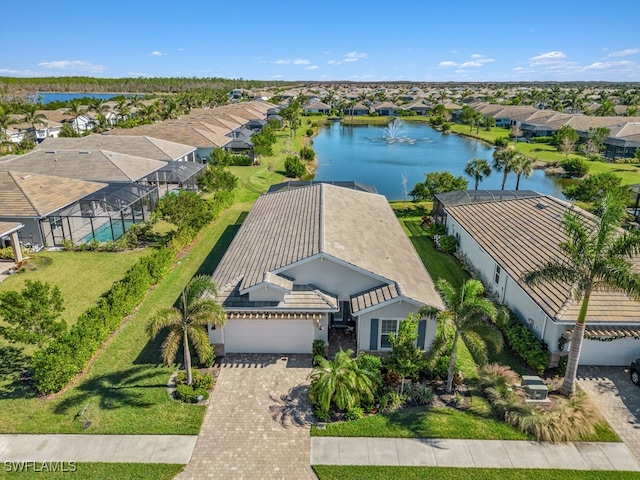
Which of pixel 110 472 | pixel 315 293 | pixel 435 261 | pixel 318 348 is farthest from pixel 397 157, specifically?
pixel 110 472

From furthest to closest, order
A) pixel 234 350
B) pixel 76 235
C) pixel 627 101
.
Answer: pixel 627 101 → pixel 76 235 → pixel 234 350

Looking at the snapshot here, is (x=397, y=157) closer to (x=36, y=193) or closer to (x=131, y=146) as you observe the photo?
(x=131, y=146)

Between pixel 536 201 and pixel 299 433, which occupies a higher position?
pixel 536 201

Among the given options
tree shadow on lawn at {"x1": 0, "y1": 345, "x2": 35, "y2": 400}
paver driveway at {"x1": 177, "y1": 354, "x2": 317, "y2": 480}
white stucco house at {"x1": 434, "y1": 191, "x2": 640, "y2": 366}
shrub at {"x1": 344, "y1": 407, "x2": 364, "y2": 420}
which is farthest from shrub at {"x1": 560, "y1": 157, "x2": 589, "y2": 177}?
tree shadow on lawn at {"x1": 0, "y1": 345, "x2": 35, "y2": 400}

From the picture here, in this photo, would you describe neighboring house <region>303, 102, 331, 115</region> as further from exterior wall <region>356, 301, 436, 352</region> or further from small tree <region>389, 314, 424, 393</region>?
small tree <region>389, 314, 424, 393</region>

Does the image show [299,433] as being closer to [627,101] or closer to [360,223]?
[360,223]

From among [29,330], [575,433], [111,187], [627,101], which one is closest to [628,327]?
[575,433]

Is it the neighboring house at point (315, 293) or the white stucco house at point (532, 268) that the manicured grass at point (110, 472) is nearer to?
the neighboring house at point (315, 293)
